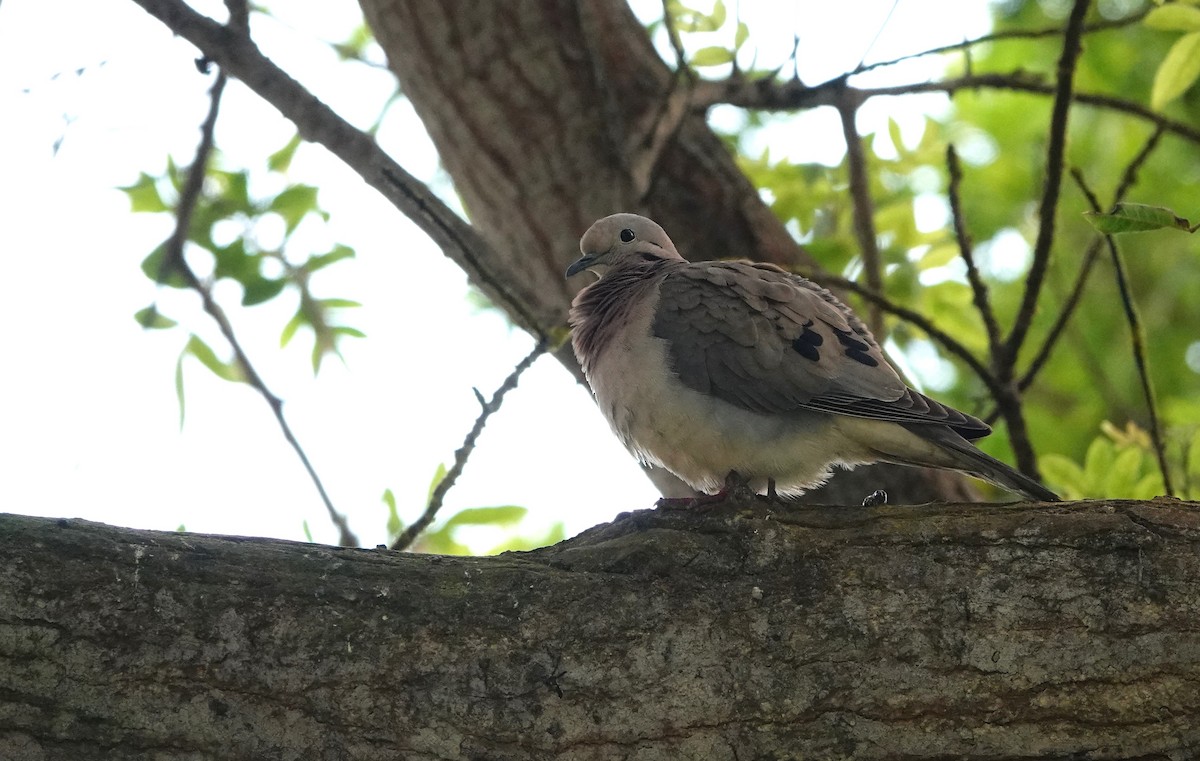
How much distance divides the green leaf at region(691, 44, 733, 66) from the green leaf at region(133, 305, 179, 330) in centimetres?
204

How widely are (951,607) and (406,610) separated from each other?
107 centimetres

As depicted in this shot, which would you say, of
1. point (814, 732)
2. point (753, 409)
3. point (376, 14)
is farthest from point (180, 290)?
point (814, 732)

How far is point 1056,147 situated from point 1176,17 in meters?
0.62

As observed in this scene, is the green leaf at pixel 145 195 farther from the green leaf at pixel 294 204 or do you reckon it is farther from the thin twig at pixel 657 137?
the thin twig at pixel 657 137

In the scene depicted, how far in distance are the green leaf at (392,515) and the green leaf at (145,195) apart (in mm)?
1251

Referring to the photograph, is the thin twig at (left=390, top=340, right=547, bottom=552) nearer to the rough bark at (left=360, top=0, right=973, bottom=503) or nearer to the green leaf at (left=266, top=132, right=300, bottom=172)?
the rough bark at (left=360, top=0, right=973, bottom=503)

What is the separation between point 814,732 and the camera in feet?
7.17

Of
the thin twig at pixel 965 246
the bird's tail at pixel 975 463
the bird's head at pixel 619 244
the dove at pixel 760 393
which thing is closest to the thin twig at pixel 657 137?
the bird's head at pixel 619 244

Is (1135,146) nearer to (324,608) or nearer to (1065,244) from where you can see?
(1065,244)

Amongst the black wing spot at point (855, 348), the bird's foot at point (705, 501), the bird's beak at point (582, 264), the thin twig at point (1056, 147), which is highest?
the thin twig at point (1056, 147)

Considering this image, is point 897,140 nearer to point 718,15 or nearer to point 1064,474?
point 718,15

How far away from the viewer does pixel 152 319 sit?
392 cm

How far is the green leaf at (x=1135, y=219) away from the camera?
2197 mm

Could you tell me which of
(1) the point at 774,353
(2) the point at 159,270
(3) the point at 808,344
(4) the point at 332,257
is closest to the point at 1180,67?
(3) the point at 808,344
